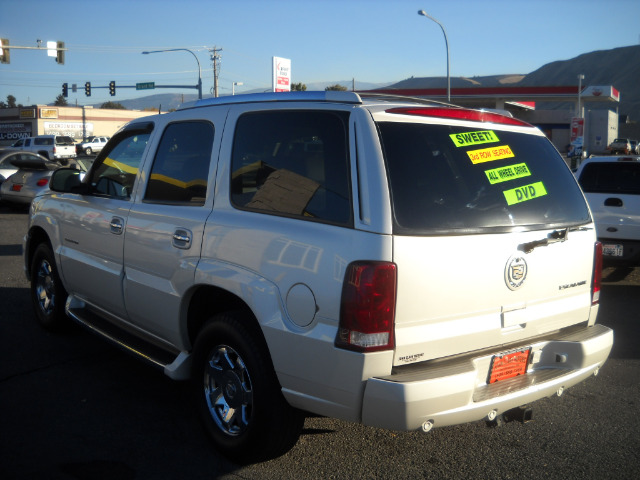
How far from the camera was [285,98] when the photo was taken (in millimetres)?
3668

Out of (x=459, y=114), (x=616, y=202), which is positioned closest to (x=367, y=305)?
(x=459, y=114)

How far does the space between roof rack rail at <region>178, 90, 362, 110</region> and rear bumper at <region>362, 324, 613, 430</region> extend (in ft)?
4.59

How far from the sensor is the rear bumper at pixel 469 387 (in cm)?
295

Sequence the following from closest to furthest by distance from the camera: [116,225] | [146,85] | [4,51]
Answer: [116,225] < [4,51] < [146,85]

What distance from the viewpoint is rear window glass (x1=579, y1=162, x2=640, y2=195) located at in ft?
28.7

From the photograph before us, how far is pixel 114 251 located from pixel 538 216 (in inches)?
112

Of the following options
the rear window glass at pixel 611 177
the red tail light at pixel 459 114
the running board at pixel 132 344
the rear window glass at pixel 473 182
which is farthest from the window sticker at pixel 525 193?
the rear window glass at pixel 611 177

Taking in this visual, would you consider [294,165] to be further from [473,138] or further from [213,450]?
[213,450]

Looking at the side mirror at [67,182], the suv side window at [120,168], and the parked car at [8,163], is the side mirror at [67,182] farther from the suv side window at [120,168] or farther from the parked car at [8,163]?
the parked car at [8,163]

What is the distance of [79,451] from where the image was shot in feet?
12.5

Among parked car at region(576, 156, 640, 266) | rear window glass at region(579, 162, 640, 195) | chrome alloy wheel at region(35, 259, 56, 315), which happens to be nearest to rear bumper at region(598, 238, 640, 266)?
parked car at region(576, 156, 640, 266)

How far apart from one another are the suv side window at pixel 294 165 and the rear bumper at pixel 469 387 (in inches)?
31.5

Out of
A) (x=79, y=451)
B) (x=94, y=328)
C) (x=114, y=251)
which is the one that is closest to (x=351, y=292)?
(x=79, y=451)

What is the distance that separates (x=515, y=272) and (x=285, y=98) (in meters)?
1.55
